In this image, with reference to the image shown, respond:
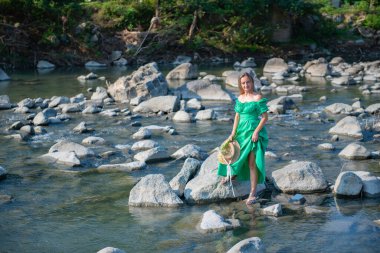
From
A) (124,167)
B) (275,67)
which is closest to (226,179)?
(124,167)

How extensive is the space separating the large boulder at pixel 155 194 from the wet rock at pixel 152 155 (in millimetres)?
1977

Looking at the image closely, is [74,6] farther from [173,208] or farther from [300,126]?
[173,208]

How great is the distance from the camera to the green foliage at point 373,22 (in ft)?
109

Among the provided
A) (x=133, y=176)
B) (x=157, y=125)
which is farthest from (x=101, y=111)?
(x=133, y=176)

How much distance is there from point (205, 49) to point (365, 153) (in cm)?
1936

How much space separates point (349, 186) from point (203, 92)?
350 inches

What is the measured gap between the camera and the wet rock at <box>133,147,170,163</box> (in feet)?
29.2

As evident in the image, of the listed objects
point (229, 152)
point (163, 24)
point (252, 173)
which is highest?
point (163, 24)

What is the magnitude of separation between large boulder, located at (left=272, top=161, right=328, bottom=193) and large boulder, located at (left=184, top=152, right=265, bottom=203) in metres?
0.34

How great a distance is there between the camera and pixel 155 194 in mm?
6828

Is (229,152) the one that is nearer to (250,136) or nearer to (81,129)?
(250,136)

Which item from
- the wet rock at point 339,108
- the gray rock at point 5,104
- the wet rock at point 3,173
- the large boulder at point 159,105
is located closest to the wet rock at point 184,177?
the wet rock at point 3,173

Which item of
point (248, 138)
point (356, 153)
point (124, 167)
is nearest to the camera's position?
point (248, 138)

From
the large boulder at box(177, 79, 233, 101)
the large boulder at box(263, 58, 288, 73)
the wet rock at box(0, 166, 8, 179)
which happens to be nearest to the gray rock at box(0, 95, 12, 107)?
the large boulder at box(177, 79, 233, 101)
